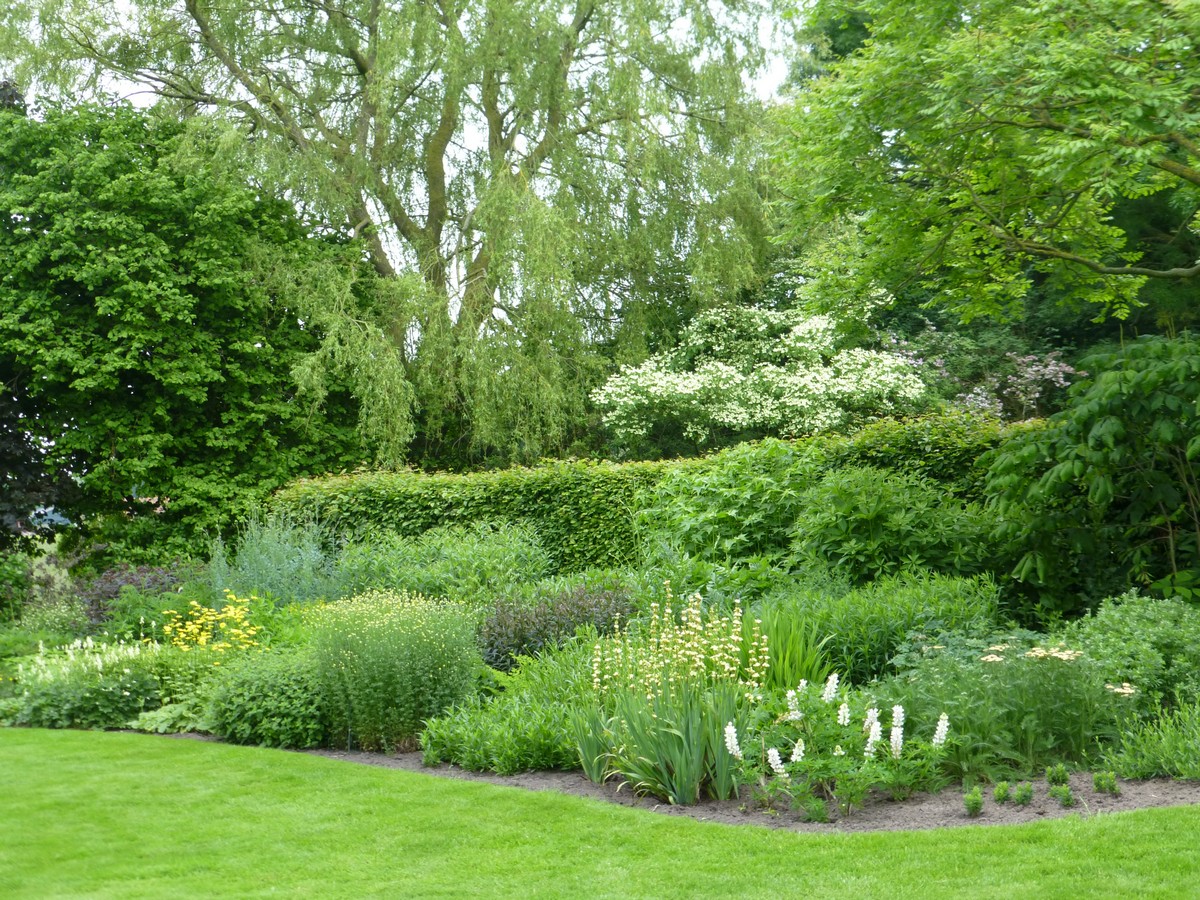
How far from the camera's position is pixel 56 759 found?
22.3 feet

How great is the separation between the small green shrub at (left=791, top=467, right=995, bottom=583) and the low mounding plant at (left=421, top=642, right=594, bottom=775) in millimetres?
2534

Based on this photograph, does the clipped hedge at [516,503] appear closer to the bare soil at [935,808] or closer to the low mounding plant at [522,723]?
the low mounding plant at [522,723]

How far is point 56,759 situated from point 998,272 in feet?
25.9

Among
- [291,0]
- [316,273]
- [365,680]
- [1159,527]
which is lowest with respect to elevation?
[365,680]

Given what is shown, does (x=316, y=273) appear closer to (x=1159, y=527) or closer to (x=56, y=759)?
(x=56, y=759)

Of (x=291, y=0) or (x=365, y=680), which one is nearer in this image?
(x=365, y=680)

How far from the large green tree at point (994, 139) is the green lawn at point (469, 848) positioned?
13.0 feet

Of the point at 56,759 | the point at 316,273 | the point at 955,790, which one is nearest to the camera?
the point at 955,790

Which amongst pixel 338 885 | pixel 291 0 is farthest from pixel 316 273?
pixel 338 885

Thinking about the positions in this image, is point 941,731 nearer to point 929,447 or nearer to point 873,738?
point 873,738

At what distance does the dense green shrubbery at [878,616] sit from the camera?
6797 mm

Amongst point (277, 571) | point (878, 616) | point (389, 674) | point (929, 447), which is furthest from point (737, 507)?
point (277, 571)

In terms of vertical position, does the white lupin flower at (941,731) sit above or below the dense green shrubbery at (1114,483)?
below

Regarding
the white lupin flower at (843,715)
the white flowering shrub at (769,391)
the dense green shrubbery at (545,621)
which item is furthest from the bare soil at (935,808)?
the white flowering shrub at (769,391)
